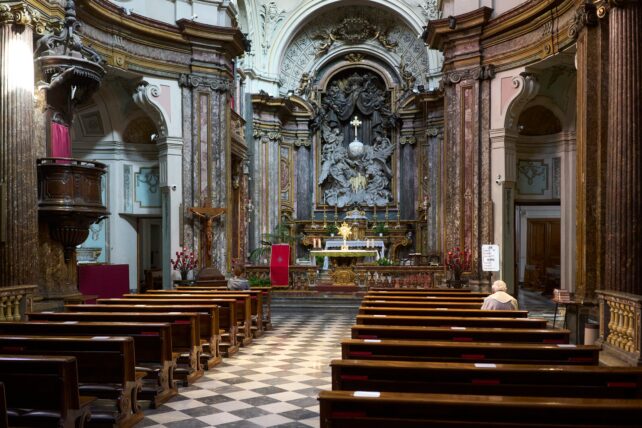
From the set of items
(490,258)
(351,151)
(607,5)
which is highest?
(607,5)

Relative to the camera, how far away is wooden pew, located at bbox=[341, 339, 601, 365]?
4.40m

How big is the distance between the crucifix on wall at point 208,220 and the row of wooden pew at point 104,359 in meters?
6.10

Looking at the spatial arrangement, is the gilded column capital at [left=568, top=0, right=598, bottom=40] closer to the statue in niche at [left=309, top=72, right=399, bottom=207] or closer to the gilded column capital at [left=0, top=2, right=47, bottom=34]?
the gilded column capital at [left=0, top=2, right=47, bottom=34]

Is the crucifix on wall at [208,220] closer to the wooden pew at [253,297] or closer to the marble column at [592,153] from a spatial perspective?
the wooden pew at [253,297]

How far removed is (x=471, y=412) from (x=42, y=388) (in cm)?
291

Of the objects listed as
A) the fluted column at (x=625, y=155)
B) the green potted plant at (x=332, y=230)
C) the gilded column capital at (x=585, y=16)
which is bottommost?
the green potted plant at (x=332, y=230)

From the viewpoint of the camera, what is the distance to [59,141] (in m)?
10.5

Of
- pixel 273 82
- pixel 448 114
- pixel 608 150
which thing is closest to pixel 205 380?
pixel 608 150

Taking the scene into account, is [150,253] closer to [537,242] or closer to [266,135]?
[266,135]

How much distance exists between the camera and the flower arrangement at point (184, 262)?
1366 centimetres

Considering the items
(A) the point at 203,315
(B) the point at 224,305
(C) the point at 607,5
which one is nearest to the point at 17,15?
(B) the point at 224,305

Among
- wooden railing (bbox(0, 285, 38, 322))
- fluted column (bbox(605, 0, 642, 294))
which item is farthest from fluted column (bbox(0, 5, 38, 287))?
fluted column (bbox(605, 0, 642, 294))

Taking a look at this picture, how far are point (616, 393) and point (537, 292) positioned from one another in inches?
596

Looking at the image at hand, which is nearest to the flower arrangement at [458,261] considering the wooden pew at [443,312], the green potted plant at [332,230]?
the wooden pew at [443,312]
